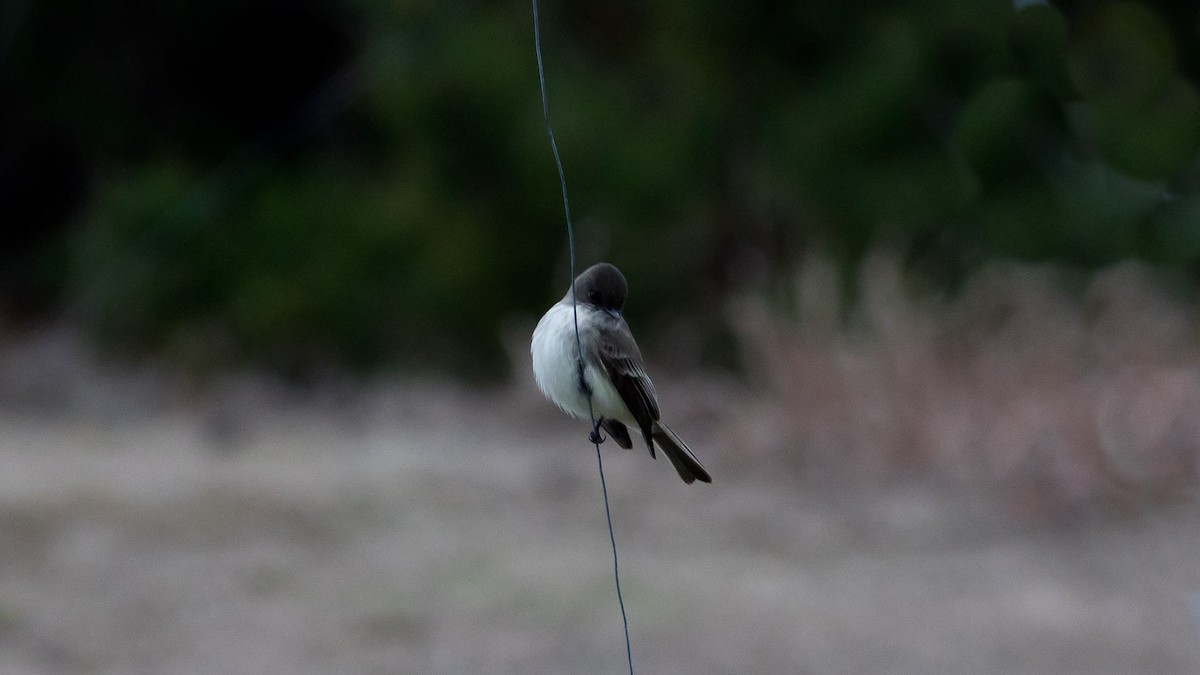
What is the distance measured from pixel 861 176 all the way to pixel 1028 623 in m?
2.17

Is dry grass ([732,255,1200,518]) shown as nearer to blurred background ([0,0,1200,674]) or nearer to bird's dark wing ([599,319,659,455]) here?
blurred background ([0,0,1200,674])

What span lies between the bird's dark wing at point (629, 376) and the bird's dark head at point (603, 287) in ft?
0.29

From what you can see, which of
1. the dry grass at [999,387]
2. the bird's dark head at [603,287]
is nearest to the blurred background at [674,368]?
the dry grass at [999,387]

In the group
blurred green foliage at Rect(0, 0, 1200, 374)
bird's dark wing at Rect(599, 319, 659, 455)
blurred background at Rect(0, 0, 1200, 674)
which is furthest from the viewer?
blurred green foliage at Rect(0, 0, 1200, 374)

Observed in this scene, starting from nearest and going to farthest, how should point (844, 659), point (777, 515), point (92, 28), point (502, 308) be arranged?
point (844, 659) → point (777, 515) → point (502, 308) → point (92, 28)

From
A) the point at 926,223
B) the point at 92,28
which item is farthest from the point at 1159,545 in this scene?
the point at 92,28

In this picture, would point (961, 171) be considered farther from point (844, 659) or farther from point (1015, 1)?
point (844, 659)

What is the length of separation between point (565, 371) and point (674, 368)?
4167 millimetres

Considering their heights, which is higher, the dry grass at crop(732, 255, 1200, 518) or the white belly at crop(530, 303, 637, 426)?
the dry grass at crop(732, 255, 1200, 518)

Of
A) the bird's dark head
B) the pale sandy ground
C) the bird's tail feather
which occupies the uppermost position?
the pale sandy ground

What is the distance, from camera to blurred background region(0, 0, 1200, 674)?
3688 millimetres

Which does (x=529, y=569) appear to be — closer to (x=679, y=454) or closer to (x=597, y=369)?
(x=597, y=369)

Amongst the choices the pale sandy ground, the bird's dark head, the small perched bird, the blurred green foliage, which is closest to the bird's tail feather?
the small perched bird

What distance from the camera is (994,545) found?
166 inches
